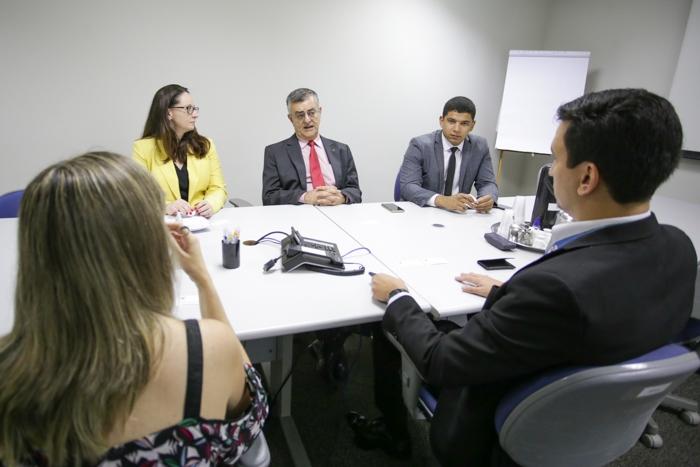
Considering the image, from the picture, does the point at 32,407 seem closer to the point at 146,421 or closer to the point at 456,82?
the point at 146,421

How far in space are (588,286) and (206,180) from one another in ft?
7.31

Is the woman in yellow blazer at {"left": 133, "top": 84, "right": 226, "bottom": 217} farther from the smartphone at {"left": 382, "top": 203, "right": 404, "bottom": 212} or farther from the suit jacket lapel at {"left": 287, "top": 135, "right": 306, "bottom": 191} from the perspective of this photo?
the smartphone at {"left": 382, "top": 203, "right": 404, "bottom": 212}

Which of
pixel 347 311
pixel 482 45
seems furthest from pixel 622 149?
pixel 482 45

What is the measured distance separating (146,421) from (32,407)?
161 mm

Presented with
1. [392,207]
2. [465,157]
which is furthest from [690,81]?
[392,207]

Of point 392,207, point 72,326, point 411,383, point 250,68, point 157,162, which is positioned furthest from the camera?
point 250,68

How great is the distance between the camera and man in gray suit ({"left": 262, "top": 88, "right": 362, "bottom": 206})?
8.54 feet

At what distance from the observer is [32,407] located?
0.63 metres

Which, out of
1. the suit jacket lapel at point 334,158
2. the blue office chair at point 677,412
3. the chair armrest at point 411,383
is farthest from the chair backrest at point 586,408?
the suit jacket lapel at point 334,158

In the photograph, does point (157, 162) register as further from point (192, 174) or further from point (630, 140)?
point (630, 140)

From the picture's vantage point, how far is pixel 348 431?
6.16 feet

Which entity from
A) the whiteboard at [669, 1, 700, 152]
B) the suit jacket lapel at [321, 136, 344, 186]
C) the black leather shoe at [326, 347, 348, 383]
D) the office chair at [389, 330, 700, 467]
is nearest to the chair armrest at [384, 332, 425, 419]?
the office chair at [389, 330, 700, 467]

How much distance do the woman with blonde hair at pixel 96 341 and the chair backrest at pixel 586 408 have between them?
0.63 metres

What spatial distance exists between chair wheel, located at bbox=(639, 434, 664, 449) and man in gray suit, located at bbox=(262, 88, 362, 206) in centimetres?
191
